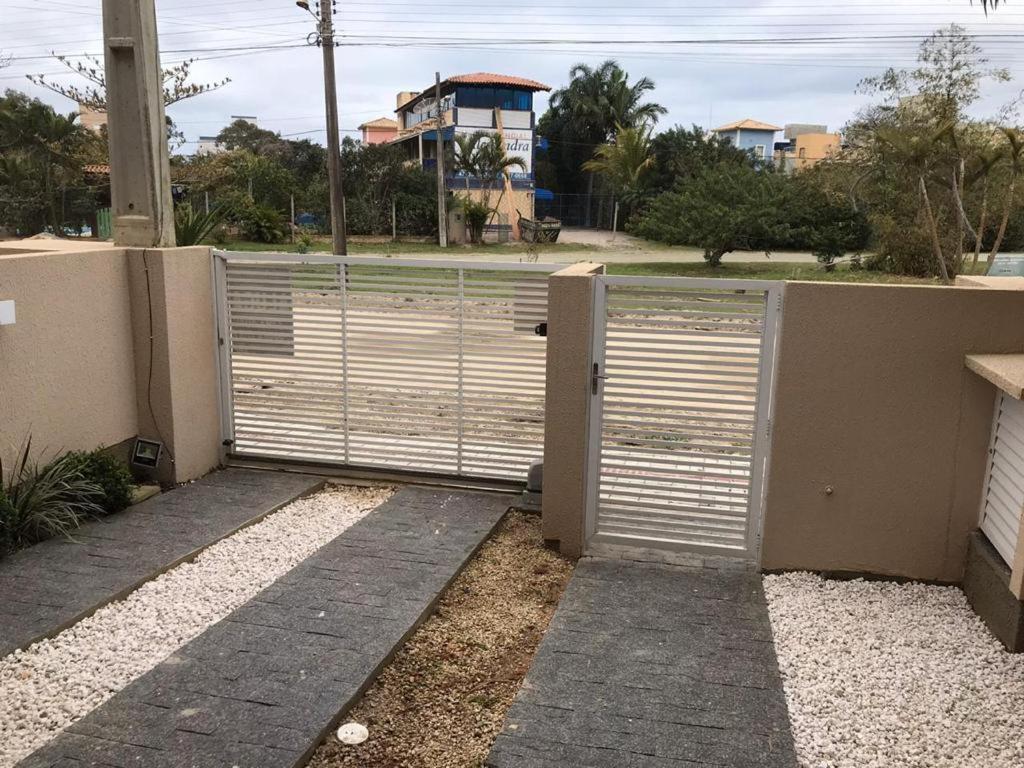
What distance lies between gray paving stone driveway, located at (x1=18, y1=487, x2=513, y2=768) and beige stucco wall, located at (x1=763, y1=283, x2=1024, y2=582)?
2.20 meters

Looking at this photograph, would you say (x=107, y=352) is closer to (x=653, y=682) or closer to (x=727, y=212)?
(x=653, y=682)

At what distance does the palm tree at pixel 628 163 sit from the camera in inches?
1533

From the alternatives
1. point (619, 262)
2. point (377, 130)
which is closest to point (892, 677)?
point (619, 262)

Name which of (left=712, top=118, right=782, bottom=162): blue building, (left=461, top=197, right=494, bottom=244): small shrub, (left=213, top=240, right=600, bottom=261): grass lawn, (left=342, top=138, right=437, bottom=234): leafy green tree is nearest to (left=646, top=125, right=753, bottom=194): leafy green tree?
(left=213, top=240, right=600, bottom=261): grass lawn

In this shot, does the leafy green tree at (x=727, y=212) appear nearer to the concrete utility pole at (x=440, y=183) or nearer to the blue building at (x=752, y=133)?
the concrete utility pole at (x=440, y=183)

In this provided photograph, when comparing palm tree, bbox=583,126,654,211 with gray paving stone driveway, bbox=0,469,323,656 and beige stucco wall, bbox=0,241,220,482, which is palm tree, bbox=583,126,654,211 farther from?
gray paving stone driveway, bbox=0,469,323,656

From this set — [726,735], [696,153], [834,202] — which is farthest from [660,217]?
[726,735]

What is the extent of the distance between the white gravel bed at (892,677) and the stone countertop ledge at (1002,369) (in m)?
1.34

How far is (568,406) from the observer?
538 cm

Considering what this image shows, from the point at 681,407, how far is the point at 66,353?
Result: 14.1 feet

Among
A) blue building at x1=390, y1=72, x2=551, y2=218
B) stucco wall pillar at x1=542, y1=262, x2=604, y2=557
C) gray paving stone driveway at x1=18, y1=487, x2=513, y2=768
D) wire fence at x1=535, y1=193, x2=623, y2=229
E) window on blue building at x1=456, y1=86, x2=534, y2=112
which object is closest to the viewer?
gray paving stone driveway at x1=18, y1=487, x2=513, y2=768

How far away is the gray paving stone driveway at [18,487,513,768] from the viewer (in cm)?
323

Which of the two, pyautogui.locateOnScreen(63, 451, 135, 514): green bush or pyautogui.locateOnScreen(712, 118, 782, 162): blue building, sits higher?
pyautogui.locateOnScreen(712, 118, 782, 162): blue building

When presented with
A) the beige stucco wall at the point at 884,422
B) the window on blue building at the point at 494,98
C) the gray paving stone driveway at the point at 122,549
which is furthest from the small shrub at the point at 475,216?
the beige stucco wall at the point at 884,422
